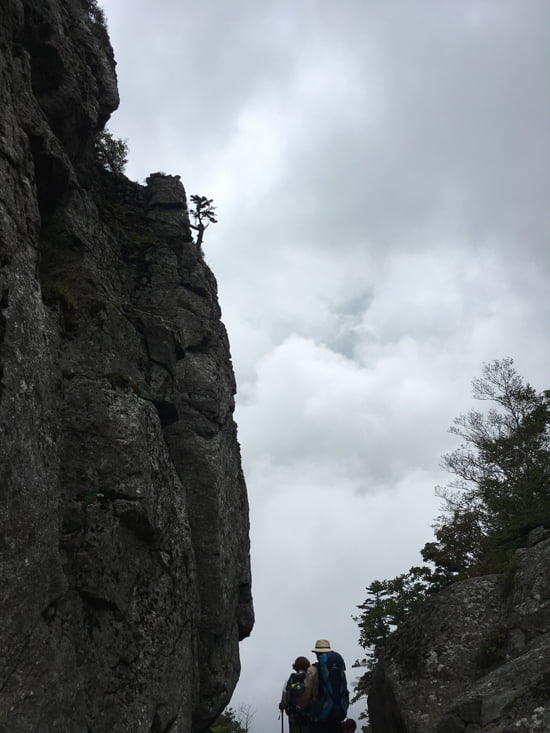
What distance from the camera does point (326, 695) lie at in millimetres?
12430

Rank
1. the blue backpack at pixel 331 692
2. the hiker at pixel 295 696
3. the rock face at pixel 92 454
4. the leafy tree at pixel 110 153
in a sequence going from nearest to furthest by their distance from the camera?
the rock face at pixel 92 454 → the blue backpack at pixel 331 692 → the hiker at pixel 295 696 → the leafy tree at pixel 110 153

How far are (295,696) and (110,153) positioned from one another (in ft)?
93.3

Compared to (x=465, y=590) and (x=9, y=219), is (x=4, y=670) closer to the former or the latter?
(x=9, y=219)

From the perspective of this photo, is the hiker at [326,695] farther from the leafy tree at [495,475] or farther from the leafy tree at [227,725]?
the leafy tree at [227,725]

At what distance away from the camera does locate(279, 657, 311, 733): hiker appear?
45.3 ft

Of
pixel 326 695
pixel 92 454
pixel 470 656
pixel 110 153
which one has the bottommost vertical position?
pixel 326 695

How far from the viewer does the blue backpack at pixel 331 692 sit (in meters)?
12.3

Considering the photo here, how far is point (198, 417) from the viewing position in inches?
1025

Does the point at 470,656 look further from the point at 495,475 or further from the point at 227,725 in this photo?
the point at 227,725

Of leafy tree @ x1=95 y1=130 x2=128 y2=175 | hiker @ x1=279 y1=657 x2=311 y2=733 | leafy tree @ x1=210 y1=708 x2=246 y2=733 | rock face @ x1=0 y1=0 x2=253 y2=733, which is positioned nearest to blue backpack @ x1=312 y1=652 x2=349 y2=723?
hiker @ x1=279 y1=657 x2=311 y2=733

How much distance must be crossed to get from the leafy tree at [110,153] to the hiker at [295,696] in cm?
2625

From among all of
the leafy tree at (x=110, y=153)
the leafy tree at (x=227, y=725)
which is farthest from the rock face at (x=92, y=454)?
the leafy tree at (x=227, y=725)

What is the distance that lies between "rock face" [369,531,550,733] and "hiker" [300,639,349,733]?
3.14m

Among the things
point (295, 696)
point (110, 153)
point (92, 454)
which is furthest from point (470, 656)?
point (110, 153)
